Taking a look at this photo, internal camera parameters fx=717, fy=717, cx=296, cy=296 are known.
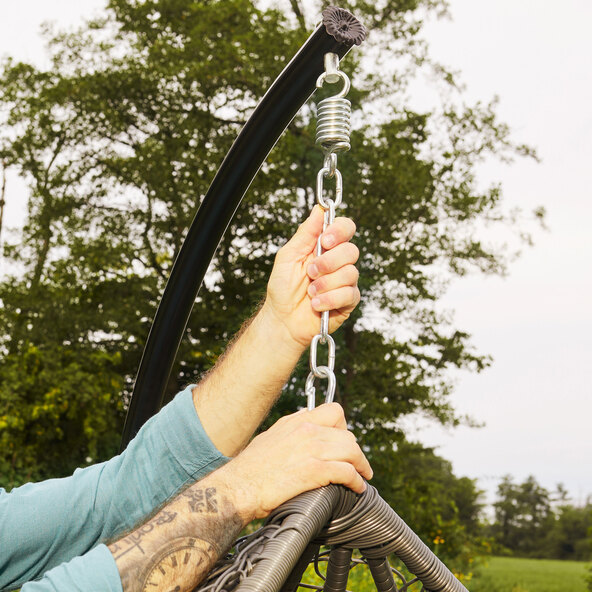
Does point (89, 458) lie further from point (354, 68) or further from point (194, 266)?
point (194, 266)

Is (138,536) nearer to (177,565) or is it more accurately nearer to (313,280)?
(177,565)

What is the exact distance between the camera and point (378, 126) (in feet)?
39.7

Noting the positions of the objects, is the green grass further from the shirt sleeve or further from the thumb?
the shirt sleeve

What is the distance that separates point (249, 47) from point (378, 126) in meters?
2.50

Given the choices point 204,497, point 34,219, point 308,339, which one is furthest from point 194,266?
point 34,219

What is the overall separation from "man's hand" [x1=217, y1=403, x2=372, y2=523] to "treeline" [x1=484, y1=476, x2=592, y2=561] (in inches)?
591

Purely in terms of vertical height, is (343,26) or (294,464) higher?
(343,26)

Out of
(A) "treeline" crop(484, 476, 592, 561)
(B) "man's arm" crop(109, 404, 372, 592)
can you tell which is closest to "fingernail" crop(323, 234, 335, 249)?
(B) "man's arm" crop(109, 404, 372, 592)

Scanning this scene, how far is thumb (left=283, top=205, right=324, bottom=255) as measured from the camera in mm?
1589

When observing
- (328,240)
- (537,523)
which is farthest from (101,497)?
(537,523)

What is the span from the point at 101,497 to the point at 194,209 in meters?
11.0

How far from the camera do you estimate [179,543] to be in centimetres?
113

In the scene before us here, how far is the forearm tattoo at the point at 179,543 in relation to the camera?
1.10 metres

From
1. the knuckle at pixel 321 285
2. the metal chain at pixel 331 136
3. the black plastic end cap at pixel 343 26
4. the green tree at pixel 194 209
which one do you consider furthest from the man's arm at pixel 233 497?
the green tree at pixel 194 209
